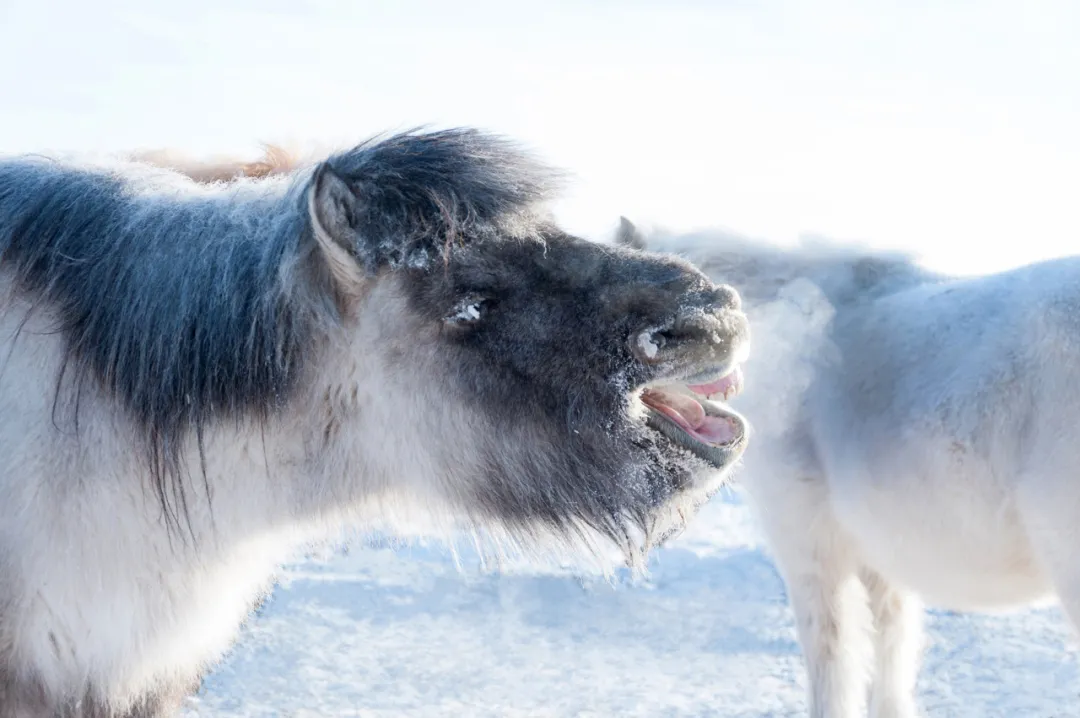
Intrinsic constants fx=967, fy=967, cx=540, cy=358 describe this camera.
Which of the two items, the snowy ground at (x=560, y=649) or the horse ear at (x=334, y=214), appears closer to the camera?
the horse ear at (x=334, y=214)

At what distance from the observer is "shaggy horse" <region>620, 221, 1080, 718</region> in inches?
119

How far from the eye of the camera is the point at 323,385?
189 cm

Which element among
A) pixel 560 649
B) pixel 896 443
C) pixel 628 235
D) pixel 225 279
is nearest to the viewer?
pixel 225 279

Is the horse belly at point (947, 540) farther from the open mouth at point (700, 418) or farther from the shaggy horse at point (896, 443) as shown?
the open mouth at point (700, 418)

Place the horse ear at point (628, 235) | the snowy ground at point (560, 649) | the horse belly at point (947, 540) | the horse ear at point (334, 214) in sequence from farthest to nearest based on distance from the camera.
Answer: the horse ear at point (628, 235), the snowy ground at point (560, 649), the horse belly at point (947, 540), the horse ear at point (334, 214)

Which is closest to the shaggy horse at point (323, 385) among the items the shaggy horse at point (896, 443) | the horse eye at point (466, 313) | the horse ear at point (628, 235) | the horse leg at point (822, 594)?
the horse eye at point (466, 313)

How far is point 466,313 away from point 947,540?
2.33 m

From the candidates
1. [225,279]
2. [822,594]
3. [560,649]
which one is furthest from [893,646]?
[225,279]

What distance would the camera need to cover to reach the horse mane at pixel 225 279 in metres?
1.81

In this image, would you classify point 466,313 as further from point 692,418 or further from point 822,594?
point 822,594

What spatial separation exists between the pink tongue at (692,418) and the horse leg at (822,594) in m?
2.26

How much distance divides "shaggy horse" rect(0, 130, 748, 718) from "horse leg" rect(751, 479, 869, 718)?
2.22 meters

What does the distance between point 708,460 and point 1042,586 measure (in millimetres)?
2109

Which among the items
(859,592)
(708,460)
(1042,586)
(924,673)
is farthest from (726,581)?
(708,460)
